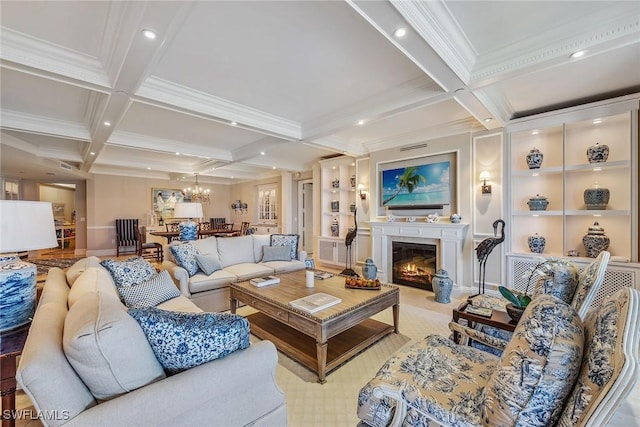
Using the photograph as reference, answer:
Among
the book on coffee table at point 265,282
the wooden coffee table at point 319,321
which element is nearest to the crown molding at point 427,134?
the wooden coffee table at point 319,321

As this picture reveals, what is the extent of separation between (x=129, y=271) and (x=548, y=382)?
302 centimetres

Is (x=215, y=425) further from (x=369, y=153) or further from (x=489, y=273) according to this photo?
(x=369, y=153)

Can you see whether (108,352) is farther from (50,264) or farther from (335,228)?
(335,228)

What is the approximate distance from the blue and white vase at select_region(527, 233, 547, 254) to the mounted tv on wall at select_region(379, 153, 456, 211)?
117cm

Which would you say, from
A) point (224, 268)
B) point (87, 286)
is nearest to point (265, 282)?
point (224, 268)

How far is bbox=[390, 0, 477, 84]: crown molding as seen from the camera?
170 centimetres

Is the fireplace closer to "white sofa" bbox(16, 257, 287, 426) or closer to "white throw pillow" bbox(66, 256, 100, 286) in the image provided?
"white sofa" bbox(16, 257, 287, 426)

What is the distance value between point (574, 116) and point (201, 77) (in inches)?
173

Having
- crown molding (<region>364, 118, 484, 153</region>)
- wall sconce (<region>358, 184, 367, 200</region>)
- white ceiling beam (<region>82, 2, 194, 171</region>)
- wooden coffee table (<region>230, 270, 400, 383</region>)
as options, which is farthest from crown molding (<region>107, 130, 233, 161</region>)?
wooden coffee table (<region>230, 270, 400, 383</region>)

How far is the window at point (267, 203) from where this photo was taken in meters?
8.85

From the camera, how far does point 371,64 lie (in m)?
2.54

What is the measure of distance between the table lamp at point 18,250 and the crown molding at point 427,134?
15.2ft

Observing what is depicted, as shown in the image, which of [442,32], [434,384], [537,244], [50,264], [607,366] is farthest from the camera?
[50,264]

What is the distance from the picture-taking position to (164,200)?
8.95 metres
